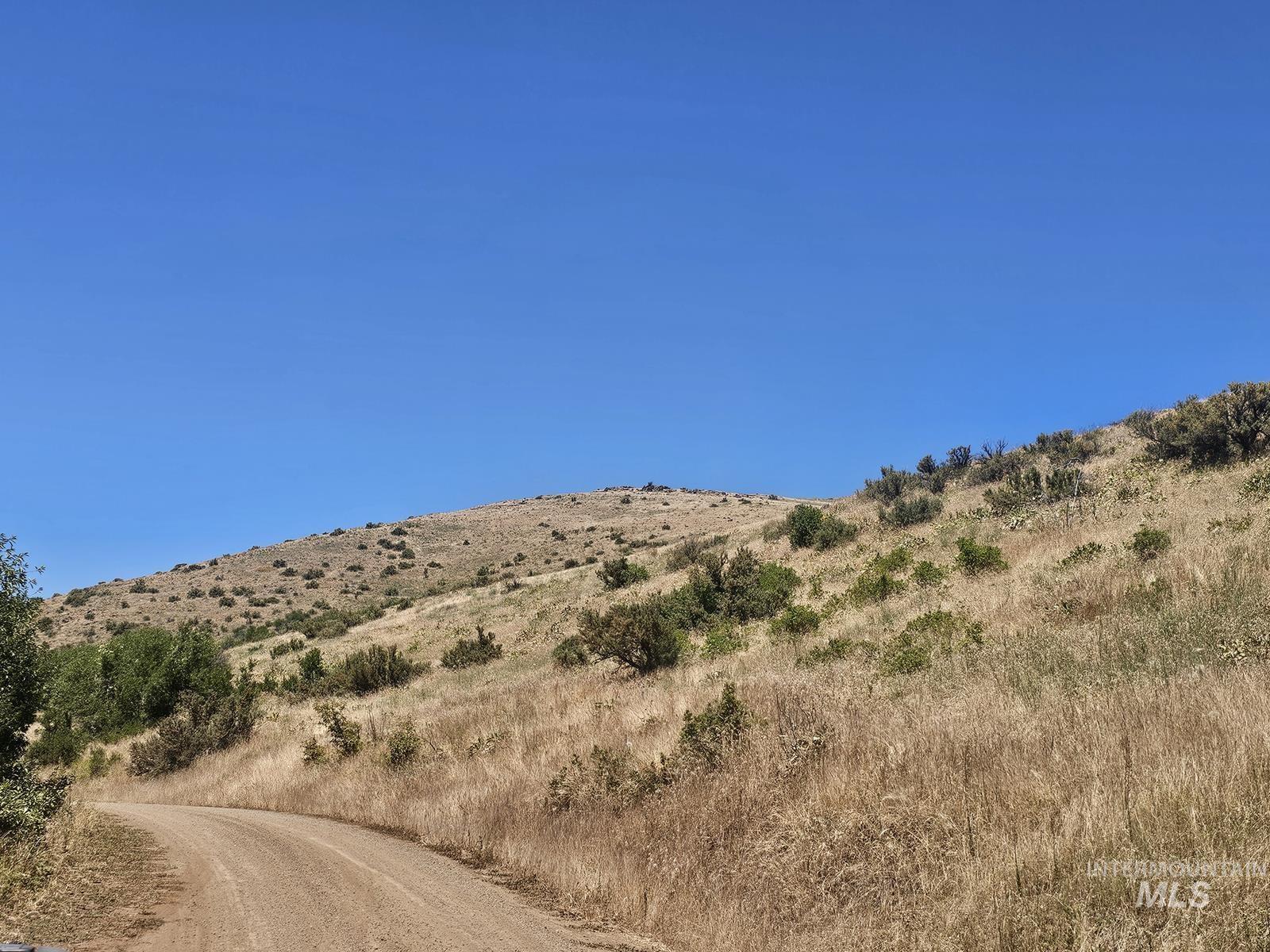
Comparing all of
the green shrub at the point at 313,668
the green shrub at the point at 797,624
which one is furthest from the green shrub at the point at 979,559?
the green shrub at the point at 313,668

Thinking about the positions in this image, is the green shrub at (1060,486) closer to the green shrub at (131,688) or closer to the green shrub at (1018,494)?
the green shrub at (1018,494)

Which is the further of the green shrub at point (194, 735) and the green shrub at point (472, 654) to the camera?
the green shrub at point (472, 654)

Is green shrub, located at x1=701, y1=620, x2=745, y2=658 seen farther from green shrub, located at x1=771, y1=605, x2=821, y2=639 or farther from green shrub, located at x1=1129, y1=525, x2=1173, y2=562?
green shrub, located at x1=1129, y1=525, x2=1173, y2=562

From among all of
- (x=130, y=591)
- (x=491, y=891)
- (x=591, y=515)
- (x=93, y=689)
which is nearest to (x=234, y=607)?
(x=130, y=591)

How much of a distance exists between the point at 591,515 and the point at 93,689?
66259mm

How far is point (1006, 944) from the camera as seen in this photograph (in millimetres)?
4688

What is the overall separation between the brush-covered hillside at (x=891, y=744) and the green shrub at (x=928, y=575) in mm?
130

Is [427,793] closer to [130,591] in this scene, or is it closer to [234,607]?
[234,607]

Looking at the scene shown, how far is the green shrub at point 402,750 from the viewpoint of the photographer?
15547mm

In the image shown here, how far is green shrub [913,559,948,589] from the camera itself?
59.4 feet

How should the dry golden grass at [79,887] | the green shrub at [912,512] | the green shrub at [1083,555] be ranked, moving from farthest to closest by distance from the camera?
1. the green shrub at [912,512]
2. the green shrub at [1083,555]
3. the dry golden grass at [79,887]

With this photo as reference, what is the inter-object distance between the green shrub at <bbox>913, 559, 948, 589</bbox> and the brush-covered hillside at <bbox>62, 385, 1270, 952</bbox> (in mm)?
130

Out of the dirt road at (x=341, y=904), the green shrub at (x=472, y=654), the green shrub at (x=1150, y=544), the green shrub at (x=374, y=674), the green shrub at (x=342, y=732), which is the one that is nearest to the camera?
the dirt road at (x=341, y=904)

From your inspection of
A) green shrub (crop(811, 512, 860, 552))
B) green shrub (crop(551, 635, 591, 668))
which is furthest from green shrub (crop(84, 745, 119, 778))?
green shrub (crop(811, 512, 860, 552))
